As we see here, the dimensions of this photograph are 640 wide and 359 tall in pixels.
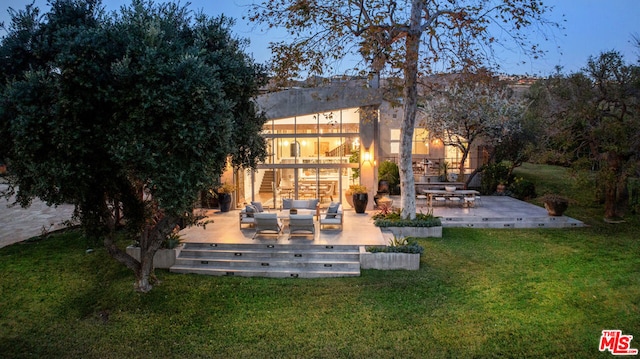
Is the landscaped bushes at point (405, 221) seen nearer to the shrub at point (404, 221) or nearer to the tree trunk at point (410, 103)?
the shrub at point (404, 221)

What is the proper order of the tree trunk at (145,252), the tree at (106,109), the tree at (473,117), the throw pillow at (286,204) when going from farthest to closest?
the tree at (473,117)
the throw pillow at (286,204)
the tree trunk at (145,252)
the tree at (106,109)

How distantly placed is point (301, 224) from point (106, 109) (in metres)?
6.26

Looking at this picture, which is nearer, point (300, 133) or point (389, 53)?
point (389, 53)

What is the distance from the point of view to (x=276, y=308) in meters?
8.28

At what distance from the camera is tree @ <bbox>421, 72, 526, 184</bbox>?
20656 mm

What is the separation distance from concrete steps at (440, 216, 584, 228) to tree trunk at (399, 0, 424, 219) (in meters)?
2.41

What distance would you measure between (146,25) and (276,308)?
614 centimetres

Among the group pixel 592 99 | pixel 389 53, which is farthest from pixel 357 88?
pixel 592 99

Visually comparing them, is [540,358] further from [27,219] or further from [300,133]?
[27,219]

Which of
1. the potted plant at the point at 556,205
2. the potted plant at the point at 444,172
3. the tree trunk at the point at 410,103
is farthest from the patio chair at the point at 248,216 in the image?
the potted plant at the point at 444,172

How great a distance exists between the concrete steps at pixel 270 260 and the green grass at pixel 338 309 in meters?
0.36

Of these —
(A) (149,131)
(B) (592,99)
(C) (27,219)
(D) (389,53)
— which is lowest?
(C) (27,219)

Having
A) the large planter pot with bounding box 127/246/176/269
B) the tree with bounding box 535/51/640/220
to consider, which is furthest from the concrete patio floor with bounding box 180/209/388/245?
the tree with bounding box 535/51/640/220

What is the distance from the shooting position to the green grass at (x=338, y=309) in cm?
695
